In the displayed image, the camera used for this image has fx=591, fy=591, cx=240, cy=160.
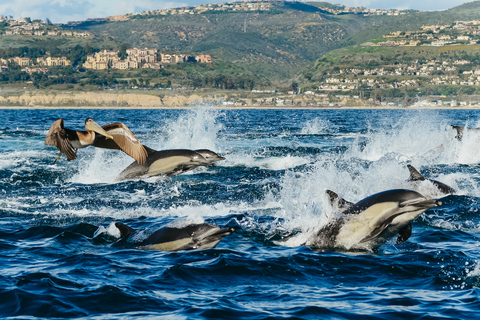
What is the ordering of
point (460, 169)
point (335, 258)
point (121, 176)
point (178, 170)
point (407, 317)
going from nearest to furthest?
→ point (407, 317) < point (335, 258) < point (178, 170) < point (121, 176) < point (460, 169)

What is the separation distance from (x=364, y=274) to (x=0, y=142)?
3029 centimetres

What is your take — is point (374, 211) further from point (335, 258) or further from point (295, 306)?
Answer: point (295, 306)

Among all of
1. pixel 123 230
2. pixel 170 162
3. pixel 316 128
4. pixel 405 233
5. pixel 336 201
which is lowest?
pixel 316 128

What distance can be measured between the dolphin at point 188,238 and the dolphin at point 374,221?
1.67 m

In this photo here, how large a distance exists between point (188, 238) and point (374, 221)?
3.07m

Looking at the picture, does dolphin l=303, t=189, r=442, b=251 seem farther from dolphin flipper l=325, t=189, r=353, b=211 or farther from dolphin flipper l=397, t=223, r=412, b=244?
dolphin flipper l=325, t=189, r=353, b=211

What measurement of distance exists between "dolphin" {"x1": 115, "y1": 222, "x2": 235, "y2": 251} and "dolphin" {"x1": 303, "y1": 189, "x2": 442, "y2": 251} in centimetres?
167

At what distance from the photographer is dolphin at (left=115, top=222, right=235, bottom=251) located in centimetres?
991

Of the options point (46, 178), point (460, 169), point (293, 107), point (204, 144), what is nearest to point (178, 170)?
point (46, 178)

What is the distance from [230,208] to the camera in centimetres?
1420

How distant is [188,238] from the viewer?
32.6 ft

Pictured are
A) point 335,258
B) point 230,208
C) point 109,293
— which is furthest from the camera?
point 230,208

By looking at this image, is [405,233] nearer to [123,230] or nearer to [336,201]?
[336,201]

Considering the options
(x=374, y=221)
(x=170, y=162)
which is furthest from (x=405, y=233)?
(x=170, y=162)
